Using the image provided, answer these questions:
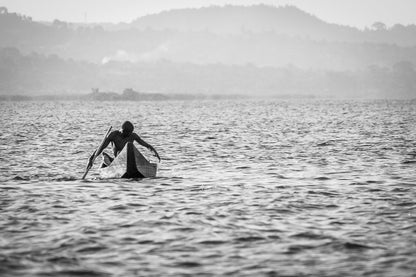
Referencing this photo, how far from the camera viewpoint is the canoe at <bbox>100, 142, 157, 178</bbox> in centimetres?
1980

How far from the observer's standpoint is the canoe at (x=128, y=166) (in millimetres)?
19797

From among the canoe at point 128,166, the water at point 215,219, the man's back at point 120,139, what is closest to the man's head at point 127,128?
the man's back at point 120,139

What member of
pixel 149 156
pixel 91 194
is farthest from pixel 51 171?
pixel 149 156

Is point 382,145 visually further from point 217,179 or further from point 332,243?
point 332,243

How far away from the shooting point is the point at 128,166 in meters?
20.0

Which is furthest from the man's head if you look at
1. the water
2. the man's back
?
the water

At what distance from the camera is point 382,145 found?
3375 centimetres

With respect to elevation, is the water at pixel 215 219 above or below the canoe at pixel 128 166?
below

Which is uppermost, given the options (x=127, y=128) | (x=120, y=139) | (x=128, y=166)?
(x=127, y=128)

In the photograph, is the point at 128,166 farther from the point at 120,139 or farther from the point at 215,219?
the point at 215,219

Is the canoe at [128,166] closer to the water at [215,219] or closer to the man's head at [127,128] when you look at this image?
the water at [215,219]

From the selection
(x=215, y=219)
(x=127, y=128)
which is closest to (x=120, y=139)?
(x=127, y=128)

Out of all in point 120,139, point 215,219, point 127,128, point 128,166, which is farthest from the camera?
point 120,139

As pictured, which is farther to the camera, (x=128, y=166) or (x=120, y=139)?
(x=120, y=139)
